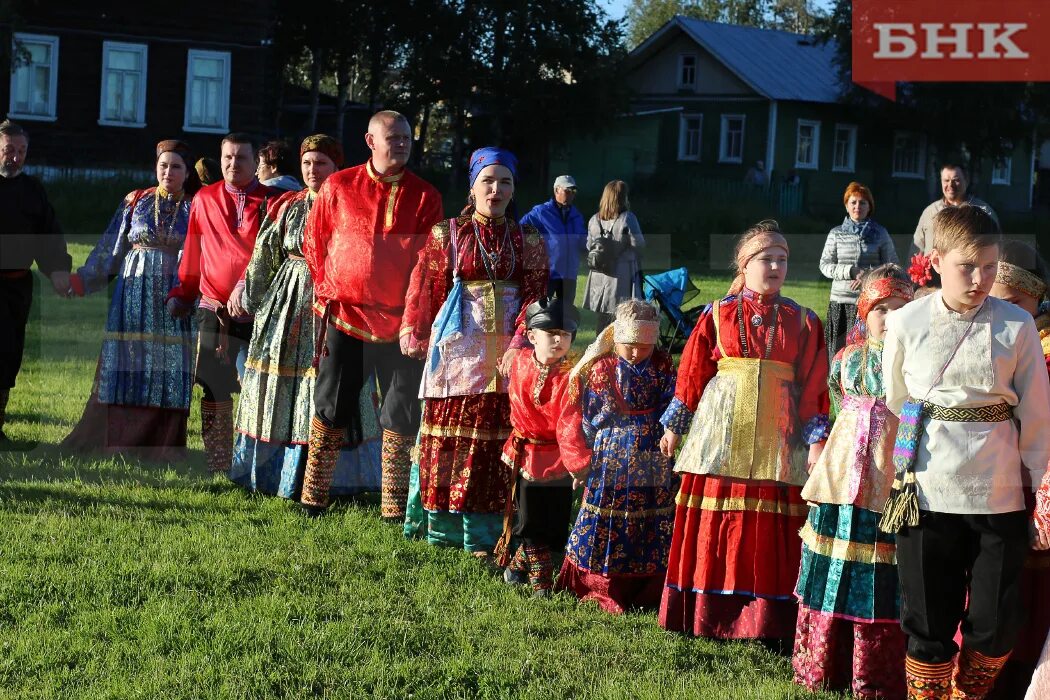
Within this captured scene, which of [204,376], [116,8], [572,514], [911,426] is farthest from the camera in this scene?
[116,8]

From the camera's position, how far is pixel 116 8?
3073 cm

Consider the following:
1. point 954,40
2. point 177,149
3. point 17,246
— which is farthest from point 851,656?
point 954,40

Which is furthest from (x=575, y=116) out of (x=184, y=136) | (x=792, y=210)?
(x=184, y=136)

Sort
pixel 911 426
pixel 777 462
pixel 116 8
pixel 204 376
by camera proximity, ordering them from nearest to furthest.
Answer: pixel 911 426, pixel 777 462, pixel 204 376, pixel 116 8

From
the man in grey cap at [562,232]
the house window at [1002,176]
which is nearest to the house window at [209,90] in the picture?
the man in grey cap at [562,232]

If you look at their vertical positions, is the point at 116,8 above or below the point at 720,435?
above

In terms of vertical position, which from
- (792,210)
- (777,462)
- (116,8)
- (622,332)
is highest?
(116,8)

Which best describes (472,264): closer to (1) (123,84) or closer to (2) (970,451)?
(2) (970,451)

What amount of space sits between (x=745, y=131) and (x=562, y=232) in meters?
33.0

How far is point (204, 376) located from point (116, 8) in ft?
82.1

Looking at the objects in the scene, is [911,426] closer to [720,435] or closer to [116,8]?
[720,435]

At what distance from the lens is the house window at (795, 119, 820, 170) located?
4375 cm

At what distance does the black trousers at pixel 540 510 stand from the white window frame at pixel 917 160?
134 feet

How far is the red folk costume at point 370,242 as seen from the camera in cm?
662
